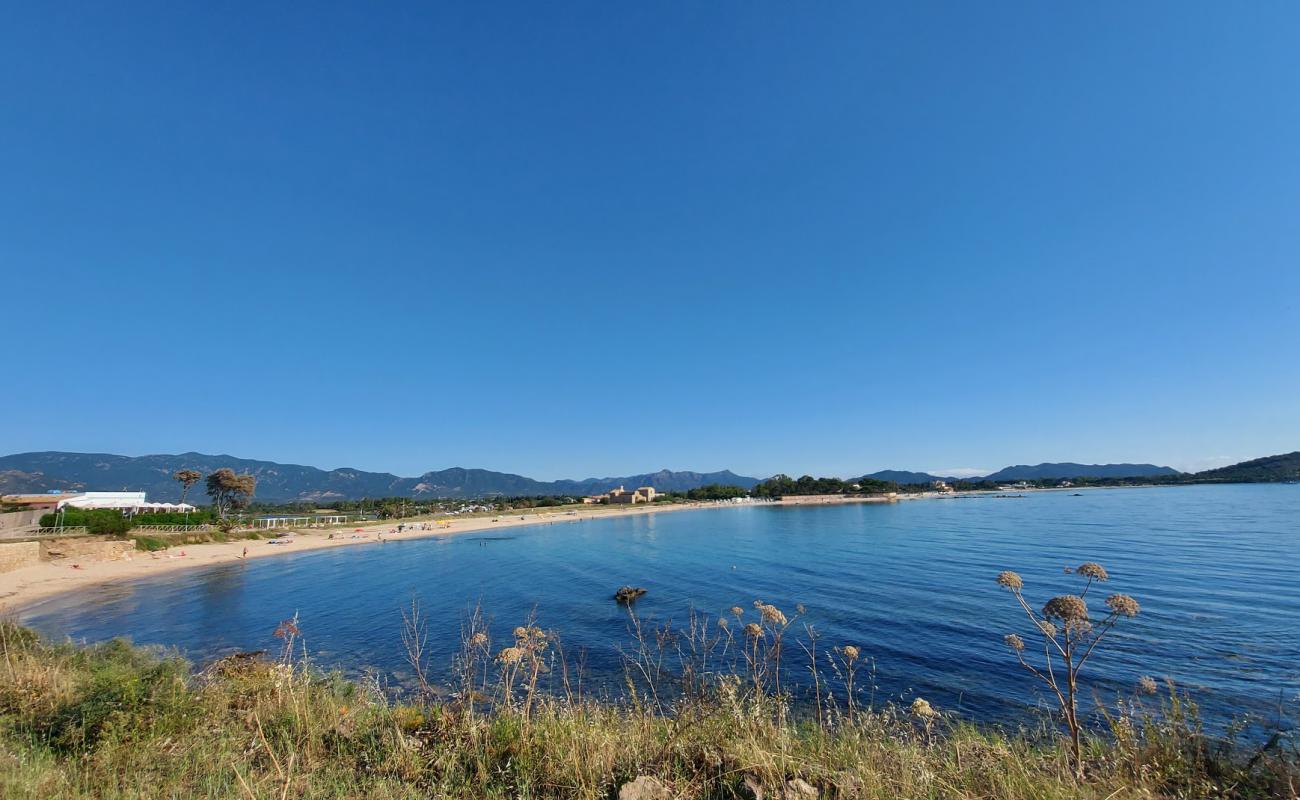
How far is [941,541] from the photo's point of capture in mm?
47281

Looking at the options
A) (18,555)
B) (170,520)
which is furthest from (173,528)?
(18,555)

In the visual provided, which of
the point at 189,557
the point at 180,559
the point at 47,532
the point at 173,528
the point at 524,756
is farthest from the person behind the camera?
the point at 173,528

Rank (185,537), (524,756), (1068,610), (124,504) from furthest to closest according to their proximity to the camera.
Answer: (124,504), (185,537), (524,756), (1068,610)

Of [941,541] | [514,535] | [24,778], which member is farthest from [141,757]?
[514,535]

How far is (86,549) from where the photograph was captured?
41719 millimetres

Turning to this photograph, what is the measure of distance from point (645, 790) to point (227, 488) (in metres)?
94.3

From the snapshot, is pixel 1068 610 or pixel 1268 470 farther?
pixel 1268 470

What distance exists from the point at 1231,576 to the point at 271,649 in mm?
44009

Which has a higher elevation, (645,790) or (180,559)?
(645,790)

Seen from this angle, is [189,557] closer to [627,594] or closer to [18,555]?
[18,555]

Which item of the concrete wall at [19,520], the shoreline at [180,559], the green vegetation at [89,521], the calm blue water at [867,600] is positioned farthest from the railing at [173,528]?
the calm blue water at [867,600]

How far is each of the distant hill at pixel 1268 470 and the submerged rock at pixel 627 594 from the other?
242199 millimetres

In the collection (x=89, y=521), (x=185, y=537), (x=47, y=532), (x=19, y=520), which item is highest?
(x=19, y=520)

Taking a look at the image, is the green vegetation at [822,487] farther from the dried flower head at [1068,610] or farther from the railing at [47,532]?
the dried flower head at [1068,610]
